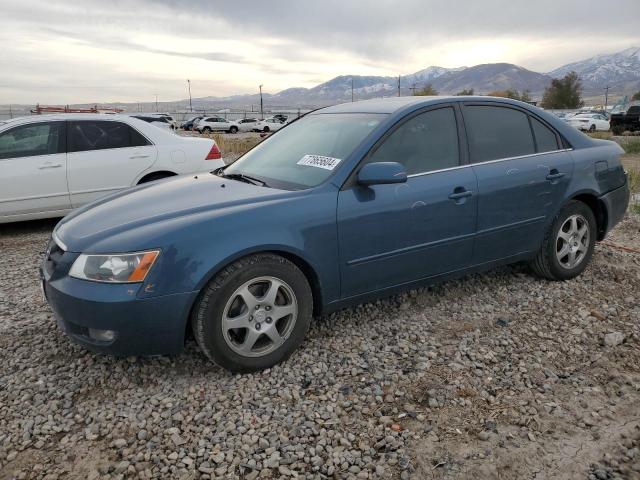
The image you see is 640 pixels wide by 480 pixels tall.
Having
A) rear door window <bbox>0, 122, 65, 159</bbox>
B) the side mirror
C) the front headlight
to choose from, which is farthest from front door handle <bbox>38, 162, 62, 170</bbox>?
the side mirror

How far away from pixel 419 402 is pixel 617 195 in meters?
3.01

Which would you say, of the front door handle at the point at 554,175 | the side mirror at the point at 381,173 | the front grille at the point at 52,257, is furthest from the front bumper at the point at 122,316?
the front door handle at the point at 554,175

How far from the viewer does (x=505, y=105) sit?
3.99m

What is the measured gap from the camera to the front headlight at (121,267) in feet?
8.63

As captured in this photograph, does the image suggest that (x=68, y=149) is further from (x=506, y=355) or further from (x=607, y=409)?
(x=607, y=409)

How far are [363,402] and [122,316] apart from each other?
1.33 metres

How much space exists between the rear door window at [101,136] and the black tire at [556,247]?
16.0 feet

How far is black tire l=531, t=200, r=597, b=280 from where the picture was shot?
13.5ft

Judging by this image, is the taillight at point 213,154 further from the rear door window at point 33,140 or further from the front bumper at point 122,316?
the front bumper at point 122,316

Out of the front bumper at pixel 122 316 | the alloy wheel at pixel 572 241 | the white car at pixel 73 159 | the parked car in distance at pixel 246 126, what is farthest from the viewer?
the parked car in distance at pixel 246 126

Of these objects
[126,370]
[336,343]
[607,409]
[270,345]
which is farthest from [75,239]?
[607,409]

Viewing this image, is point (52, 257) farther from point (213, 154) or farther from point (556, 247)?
point (213, 154)

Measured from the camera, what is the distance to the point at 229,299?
278cm

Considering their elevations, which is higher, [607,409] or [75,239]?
[75,239]
